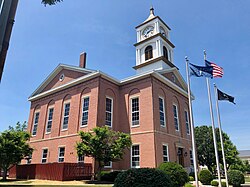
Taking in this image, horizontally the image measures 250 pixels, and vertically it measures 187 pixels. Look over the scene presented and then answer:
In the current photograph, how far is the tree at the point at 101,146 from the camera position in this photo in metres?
16.5

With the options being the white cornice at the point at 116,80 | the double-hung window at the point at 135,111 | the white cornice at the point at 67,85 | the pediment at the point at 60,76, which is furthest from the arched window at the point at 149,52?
the white cornice at the point at 67,85

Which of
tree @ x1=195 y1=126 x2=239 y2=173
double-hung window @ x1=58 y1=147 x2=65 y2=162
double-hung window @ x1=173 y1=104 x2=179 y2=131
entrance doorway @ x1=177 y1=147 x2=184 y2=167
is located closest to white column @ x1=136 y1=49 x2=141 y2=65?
double-hung window @ x1=173 y1=104 x2=179 y2=131

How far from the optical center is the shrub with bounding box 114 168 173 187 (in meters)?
7.77

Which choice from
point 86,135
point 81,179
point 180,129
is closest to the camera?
point 86,135

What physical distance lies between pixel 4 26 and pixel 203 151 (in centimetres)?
4653

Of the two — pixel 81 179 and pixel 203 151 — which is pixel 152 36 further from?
pixel 203 151

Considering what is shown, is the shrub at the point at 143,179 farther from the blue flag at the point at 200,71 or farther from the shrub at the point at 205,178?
the shrub at the point at 205,178

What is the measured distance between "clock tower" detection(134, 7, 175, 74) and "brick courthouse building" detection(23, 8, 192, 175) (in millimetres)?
136

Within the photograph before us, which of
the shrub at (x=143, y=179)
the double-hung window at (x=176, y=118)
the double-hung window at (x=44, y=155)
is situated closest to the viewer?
the shrub at (x=143, y=179)

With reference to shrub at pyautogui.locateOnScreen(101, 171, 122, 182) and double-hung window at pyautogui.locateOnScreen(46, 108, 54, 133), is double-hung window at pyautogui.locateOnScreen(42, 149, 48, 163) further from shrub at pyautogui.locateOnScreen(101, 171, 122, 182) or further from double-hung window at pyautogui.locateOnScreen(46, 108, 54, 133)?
shrub at pyautogui.locateOnScreen(101, 171, 122, 182)

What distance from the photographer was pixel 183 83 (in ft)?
96.3

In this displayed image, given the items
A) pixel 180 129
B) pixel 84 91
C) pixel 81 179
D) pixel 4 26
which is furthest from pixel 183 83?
pixel 4 26

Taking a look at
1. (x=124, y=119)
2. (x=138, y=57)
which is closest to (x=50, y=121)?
(x=124, y=119)

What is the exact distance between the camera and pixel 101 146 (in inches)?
651
